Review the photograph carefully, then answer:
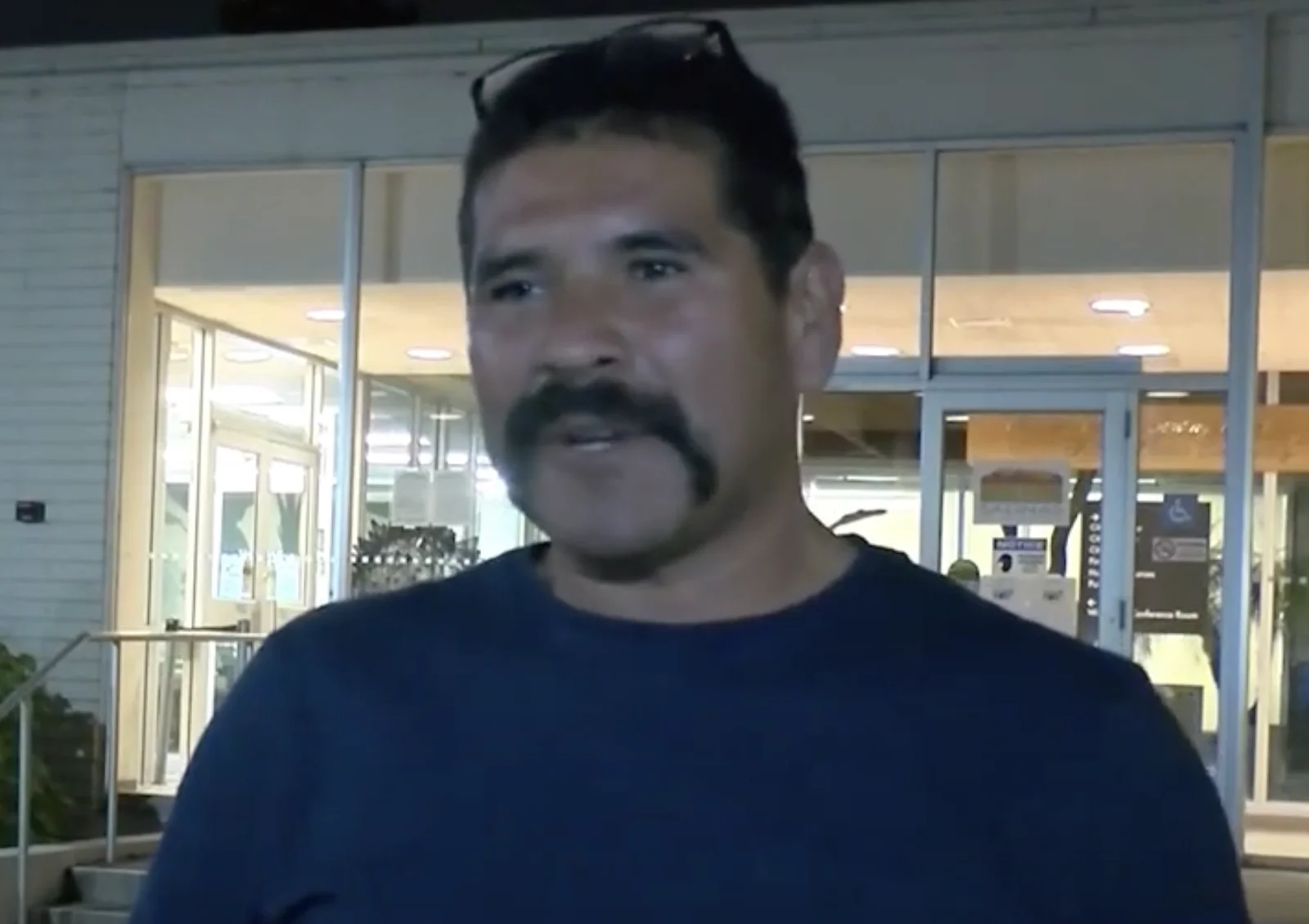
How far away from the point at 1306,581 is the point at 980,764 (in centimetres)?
767

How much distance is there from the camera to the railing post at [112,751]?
6695 millimetres

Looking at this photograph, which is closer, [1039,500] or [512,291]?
[512,291]

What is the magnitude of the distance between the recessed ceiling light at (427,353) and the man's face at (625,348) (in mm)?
6561

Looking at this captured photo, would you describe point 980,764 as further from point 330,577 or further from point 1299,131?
point 330,577

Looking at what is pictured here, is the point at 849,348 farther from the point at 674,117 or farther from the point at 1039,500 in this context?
the point at 674,117

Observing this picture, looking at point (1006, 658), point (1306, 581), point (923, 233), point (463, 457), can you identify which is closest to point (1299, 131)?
point (923, 233)

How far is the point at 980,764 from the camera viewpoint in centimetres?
117

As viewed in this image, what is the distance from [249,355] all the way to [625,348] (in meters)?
8.11

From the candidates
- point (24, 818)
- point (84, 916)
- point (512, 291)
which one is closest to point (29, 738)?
point (24, 818)

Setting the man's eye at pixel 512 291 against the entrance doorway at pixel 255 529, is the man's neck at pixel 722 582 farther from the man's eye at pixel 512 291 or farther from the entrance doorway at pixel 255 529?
the entrance doorway at pixel 255 529

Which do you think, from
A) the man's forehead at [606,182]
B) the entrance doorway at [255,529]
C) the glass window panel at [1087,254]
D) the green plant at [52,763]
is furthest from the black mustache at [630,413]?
the entrance doorway at [255,529]

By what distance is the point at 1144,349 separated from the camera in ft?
24.1

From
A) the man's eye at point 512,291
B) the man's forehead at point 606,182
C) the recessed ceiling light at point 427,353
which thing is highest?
the recessed ceiling light at point 427,353

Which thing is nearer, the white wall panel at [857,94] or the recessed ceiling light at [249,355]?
the white wall panel at [857,94]
